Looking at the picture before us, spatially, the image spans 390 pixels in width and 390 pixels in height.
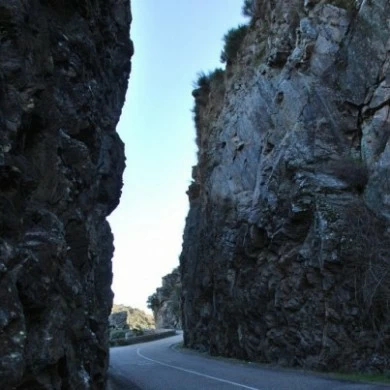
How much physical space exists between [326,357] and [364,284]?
2.74 meters

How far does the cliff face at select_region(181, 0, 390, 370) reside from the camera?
1644 cm

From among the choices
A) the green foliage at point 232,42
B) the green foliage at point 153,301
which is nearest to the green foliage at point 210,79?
the green foliage at point 232,42

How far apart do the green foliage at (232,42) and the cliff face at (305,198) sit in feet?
8.12

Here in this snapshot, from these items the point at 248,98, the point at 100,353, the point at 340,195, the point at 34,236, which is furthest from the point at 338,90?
the point at 34,236

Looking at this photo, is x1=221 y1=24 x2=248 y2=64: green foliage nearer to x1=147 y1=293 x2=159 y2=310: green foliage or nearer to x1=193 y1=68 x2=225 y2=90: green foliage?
x1=193 y1=68 x2=225 y2=90: green foliage

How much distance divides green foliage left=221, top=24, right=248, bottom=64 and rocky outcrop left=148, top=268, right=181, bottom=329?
38.6 meters

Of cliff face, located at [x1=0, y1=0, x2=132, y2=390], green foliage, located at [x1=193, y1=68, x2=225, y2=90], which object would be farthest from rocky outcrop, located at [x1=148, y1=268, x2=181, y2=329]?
cliff face, located at [x1=0, y1=0, x2=132, y2=390]

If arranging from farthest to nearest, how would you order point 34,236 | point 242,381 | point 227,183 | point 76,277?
point 227,183 < point 242,381 < point 76,277 < point 34,236

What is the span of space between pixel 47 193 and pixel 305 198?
40.1 feet

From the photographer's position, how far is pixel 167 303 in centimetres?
6881

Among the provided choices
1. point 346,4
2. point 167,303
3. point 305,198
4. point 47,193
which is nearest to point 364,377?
point 305,198

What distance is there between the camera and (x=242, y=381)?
13.9 meters

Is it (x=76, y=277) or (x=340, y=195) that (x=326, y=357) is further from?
(x=76, y=277)

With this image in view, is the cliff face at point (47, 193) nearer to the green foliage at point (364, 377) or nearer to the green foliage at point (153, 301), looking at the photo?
the green foliage at point (364, 377)
